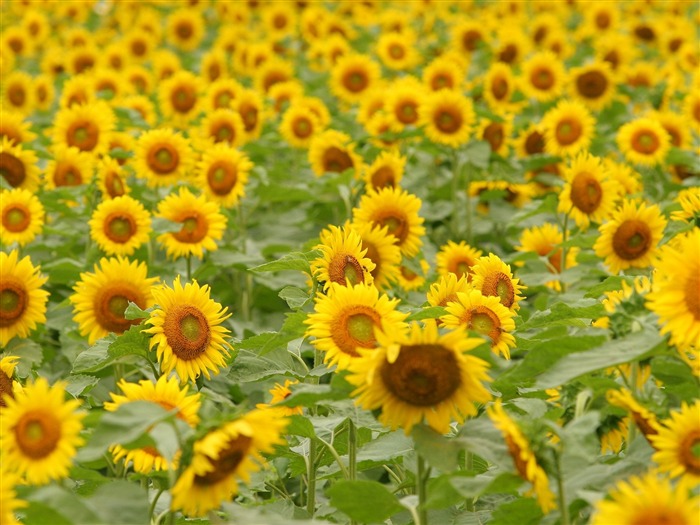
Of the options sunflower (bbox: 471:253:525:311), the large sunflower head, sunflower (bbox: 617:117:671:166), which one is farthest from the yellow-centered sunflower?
sunflower (bbox: 617:117:671:166)

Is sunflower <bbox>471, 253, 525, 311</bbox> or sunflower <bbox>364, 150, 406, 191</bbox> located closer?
sunflower <bbox>471, 253, 525, 311</bbox>

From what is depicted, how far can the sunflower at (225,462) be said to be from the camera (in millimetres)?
1849

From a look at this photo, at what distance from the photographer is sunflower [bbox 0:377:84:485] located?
Result: 1943 mm

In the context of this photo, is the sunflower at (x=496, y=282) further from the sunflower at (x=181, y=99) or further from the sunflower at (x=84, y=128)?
the sunflower at (x=181, y=99)

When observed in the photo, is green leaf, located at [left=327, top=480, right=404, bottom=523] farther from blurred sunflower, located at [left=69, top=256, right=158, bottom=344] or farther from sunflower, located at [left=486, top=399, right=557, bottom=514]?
blurred sunflower, located at [left=69, top=256, right=158, bottom=344]

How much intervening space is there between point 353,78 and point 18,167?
10.2 ft

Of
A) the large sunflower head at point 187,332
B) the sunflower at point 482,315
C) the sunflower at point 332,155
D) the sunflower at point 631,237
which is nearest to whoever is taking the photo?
the sunflower at point 482,315

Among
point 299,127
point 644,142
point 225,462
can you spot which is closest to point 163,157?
point 299,127

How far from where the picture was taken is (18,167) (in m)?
4.38

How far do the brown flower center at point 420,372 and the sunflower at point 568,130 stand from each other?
3.63 m

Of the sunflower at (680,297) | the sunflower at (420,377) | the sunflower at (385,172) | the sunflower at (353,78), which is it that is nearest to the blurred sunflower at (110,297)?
the sunflower at (420,377)

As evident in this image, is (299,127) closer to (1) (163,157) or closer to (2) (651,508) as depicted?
(1) (163,157)

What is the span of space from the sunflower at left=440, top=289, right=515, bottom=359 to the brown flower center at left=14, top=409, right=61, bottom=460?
0.96 meters

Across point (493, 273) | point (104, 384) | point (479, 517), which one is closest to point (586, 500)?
point (479, 517)
